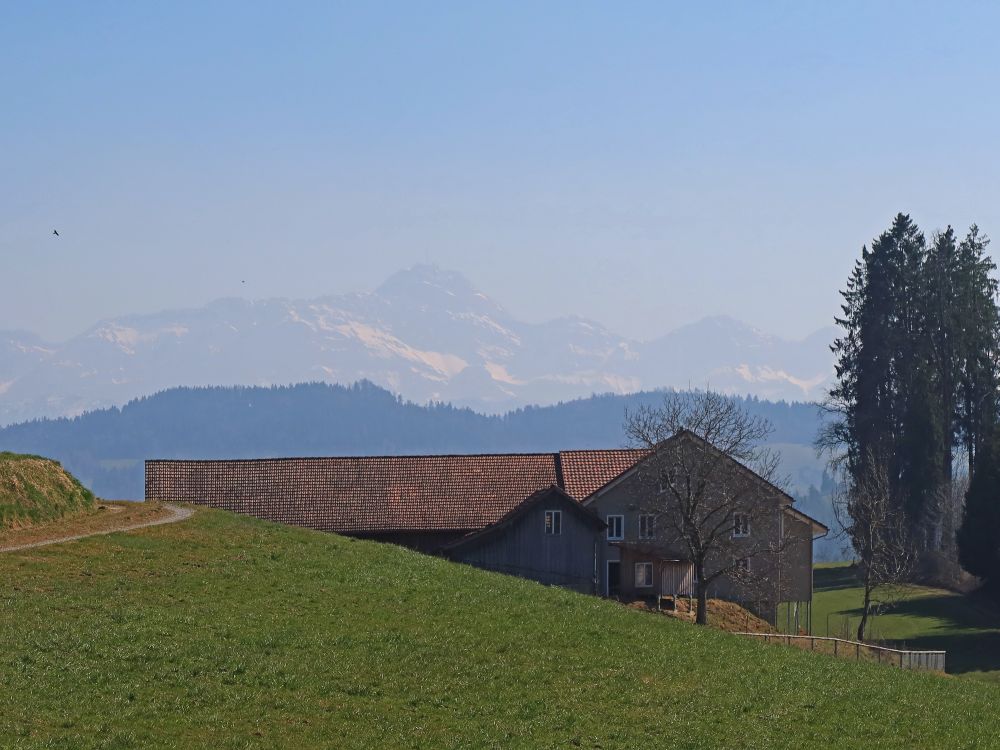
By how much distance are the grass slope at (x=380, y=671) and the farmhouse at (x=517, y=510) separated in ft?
67.6

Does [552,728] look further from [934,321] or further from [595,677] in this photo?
[934,321]

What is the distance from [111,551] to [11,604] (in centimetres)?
936

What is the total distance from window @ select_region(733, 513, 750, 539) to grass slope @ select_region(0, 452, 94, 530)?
98.2ft

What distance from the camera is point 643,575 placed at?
76938 mm

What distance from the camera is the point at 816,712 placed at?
39.0m

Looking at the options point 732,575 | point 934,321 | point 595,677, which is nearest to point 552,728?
point 595,677

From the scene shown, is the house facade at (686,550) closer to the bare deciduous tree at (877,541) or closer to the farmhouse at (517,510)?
the farmhouse at (517,510)

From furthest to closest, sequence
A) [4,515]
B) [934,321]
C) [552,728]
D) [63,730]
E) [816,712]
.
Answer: [934,321] < [4,515] < [816,712] < [552,728] < [63,730]

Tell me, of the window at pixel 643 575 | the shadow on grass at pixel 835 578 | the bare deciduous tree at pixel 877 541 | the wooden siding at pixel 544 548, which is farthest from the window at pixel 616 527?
the shadow on grass at pixel 835 578

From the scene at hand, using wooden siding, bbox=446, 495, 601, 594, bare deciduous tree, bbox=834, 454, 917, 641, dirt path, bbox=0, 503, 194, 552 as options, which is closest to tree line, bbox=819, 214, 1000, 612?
bare deciduous tree, bbox=834, 454, 917, 641

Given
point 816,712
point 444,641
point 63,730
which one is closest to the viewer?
point 63,730

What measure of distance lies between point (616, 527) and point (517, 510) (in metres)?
8.16

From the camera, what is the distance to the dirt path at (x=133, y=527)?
173ft

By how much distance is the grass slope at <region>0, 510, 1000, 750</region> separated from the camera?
3431 cm
